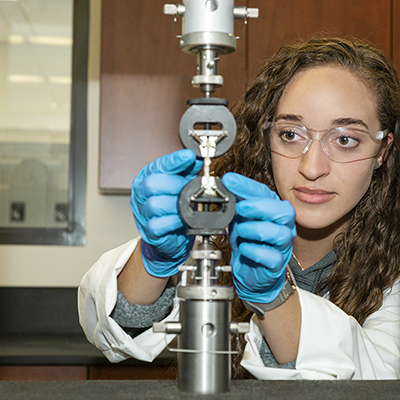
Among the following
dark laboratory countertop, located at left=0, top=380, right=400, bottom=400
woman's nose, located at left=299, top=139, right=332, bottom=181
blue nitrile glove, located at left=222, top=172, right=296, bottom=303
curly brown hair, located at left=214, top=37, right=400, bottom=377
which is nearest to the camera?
dark laboratory countertop, located at left=0, top=380, right=400, bottom=400

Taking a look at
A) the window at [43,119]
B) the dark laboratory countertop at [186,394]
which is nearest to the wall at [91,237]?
the window at [43,119]

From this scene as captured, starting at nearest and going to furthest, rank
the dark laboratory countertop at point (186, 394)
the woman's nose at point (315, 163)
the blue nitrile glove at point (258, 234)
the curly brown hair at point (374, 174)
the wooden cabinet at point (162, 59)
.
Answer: the dark laboratory countertop at point (186, 394) < the blue nitrile glove at point (258, 234) < the woman's nose at point (315, 163) < the curly brown hair at point (374, 174) < the wooden cabinet at point (162, 59)

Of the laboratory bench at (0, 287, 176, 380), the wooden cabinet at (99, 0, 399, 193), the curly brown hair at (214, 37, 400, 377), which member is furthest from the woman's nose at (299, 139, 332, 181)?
the wooden cabinet at (99, 0, 399, 193)

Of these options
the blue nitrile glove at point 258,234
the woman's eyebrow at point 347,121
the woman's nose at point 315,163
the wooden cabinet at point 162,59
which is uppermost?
the wooden cabinet at point 162,59

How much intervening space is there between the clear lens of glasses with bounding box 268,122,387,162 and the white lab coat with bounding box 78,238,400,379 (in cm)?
34

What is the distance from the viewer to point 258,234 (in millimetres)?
667

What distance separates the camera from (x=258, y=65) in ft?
6.14

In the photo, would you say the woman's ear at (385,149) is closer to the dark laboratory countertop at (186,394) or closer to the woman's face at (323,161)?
the woman's face at (323,161)

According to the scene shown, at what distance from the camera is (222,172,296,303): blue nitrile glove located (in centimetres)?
67

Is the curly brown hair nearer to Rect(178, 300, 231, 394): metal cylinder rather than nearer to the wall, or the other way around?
Rect(178, 300, 231, 394): metal cylinder

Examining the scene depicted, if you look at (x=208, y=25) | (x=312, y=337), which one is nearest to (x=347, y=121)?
(x=312, y=337)

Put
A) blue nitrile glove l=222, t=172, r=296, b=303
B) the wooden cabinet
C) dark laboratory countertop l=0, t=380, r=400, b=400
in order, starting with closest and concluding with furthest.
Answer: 1. dark laboratory countertop l=0, t=380, r=400, b=400
2. blue nitrile glove l=222, t=172, r=296, b=303
3. the wooden cabinet

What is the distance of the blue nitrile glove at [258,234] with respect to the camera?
26.3 inches

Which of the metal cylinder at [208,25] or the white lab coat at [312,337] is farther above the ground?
the metal cylinder at [208,25]
